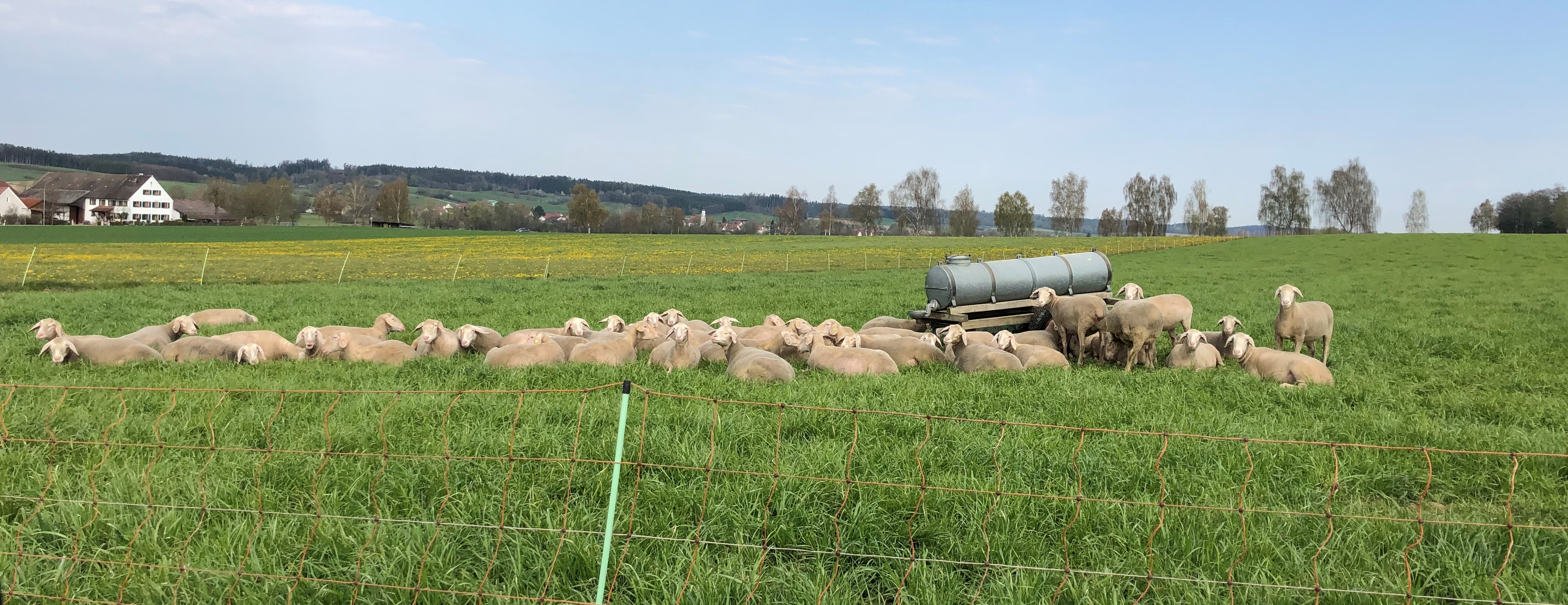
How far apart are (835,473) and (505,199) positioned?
18880 cm

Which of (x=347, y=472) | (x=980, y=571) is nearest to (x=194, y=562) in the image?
(x=347, y=472)

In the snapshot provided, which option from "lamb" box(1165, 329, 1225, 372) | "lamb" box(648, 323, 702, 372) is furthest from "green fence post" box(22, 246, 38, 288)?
"lamb" box(1165, 329, 1225, 372)

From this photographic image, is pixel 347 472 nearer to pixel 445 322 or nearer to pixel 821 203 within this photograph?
pixel 445 322

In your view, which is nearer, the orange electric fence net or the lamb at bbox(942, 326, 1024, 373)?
the orange electric fence net

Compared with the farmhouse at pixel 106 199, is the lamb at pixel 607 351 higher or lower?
lower

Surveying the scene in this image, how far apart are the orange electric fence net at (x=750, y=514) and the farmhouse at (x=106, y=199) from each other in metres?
111

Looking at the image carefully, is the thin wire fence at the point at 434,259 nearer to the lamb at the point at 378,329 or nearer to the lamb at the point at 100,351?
the lamb at the point at 378,329

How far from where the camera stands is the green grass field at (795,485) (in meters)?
3.91

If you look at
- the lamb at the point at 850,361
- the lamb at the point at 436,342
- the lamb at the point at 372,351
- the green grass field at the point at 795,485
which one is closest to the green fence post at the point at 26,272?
the green grass field at the point at 795,485

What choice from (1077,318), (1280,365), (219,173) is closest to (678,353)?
(1077,318)

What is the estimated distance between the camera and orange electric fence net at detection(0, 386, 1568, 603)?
3.83 m

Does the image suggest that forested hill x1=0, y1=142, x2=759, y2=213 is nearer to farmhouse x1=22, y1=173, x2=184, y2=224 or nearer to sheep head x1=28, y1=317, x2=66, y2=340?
farmhouse x1=22, y1=173, x2=184, y2=224

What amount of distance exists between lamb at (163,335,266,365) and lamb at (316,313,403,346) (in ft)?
1.28

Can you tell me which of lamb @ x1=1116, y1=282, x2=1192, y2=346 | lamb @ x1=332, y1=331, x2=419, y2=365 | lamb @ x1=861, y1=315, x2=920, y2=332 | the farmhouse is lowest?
lamb @ x1=332, y1=331, x2=419, y2=365
